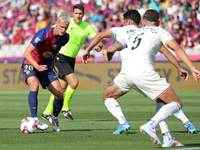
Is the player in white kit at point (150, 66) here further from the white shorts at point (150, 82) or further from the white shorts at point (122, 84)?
the white shorts at point (122, 84)

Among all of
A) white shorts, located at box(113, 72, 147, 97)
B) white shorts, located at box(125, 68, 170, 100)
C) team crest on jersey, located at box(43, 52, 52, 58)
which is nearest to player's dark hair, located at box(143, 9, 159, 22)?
white shorts, located at box(125, 68, 170, 100)

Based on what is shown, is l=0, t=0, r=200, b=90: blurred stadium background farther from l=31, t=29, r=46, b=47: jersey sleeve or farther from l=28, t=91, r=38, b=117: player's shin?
l=28, t=91, r=38, b=117: player's shin

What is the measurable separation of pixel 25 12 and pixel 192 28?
1021 cm

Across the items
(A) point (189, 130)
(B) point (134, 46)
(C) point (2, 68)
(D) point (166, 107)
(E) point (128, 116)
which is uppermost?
(B) point (134, 46)

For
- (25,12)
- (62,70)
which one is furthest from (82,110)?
(25,12)

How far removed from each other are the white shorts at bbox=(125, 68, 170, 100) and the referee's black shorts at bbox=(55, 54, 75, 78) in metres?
5.41

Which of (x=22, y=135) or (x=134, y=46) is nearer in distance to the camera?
(x=134, y=46)

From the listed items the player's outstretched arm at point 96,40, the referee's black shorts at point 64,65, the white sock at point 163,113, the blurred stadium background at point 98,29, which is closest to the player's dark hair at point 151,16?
the player's outstretched arm at point 96,40

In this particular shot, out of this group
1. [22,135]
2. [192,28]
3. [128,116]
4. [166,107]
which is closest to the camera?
[166,107]

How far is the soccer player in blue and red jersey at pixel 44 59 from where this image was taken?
8.27m

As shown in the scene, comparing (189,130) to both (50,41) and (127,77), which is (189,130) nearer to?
(127,77)

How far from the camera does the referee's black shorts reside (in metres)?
11.9

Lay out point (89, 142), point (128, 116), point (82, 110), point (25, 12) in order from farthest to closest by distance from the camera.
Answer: point (25, 12) → point (82, 110) → point (128, 116) → point (89, 142)

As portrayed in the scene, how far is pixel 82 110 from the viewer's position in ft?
44.3
